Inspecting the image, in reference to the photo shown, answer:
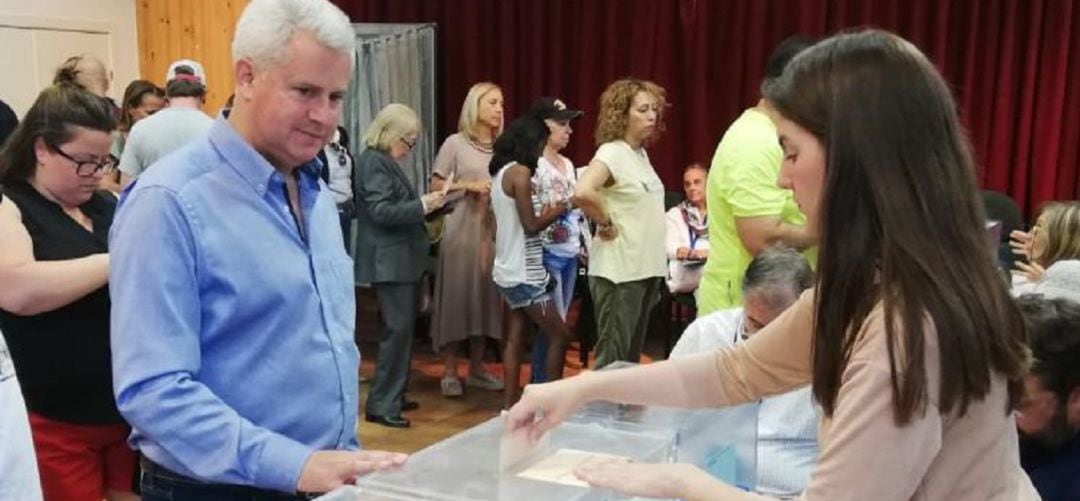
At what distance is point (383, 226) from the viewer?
4520mm

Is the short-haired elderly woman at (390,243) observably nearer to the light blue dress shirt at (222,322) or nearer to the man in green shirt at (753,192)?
the man in green shirt at (753,192)

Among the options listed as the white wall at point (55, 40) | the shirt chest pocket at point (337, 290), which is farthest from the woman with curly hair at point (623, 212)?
the white wall at point (55, 40)

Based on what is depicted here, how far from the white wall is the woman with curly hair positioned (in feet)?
12.0

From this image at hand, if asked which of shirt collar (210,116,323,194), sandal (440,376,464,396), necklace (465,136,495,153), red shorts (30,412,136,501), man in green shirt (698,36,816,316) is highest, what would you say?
shirt collar (210,116,323,194)

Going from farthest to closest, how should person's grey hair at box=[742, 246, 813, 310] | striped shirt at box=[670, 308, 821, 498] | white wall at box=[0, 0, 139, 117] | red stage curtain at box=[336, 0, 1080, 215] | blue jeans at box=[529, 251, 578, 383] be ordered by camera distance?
white wall at box=[0, 0, 139, 117], red stage curtain at box=[336, 0, 1080, 215], blue jeans at box=[529, 251, 578, 383], person's grey hair at box=[742, 246, 813, 310], striped shirt at box=[670, 308, 821, 498]

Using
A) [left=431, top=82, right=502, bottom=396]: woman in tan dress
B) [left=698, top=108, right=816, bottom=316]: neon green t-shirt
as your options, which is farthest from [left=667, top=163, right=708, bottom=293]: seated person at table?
[left=698, top=108, right=816, bottom=316]: neon green t-shirt

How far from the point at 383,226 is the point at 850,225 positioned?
365cm

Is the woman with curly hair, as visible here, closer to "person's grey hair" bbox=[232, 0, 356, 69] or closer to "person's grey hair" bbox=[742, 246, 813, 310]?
"person's grey hair" bbox=[742, 246, 813, 310]

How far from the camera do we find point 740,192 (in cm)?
279

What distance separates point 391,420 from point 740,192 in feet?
7.41

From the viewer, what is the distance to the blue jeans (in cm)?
456

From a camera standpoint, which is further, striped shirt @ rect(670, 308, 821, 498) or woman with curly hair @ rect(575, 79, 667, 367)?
woman with curly hair @ rect(575, 79, 667, 367)

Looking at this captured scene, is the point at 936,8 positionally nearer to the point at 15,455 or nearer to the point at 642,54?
the point at 642,54

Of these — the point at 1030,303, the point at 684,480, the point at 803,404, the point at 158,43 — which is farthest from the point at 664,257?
the point at 158,43
